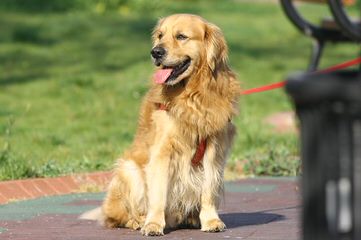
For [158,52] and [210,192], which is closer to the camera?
[158,52]

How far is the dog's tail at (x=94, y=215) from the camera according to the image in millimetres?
6795

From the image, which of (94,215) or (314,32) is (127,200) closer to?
(94,215)

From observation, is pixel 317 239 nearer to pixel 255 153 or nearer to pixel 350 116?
pixel 350 116

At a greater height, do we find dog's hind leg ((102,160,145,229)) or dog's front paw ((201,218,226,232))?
dog's hind leg ((102,160,145,229))

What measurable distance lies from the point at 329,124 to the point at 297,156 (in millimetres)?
7131

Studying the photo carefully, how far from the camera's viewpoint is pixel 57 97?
14.8 m

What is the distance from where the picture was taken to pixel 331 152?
9.46 feet

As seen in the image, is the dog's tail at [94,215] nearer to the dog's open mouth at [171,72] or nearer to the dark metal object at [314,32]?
the dog's open mouth at [171,72]

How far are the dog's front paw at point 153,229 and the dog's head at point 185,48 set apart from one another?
2.88ft

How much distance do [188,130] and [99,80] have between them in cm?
948

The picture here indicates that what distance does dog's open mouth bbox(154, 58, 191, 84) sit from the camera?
21.1 feet

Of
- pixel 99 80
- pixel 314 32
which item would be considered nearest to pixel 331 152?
pixel 314 32

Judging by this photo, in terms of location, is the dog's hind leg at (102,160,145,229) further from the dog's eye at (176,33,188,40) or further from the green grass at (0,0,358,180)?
the green grass at (0,0,358,180)

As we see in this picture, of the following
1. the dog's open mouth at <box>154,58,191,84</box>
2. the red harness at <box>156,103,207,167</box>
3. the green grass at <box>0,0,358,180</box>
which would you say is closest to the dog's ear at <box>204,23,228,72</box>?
the dog's open mouth at <box>154,58,191,84</box>
